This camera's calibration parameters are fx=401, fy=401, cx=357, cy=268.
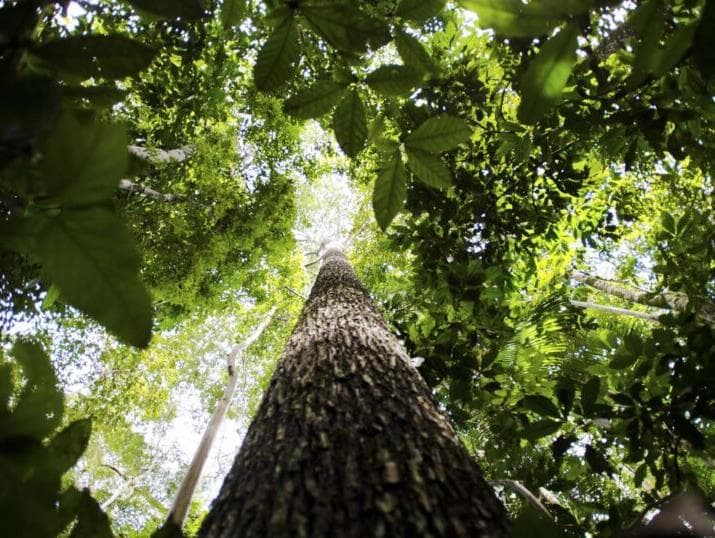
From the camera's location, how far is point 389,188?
79 cm

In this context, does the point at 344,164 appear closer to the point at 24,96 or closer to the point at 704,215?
the point at 704,215

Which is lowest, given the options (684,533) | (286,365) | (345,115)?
(684,533)

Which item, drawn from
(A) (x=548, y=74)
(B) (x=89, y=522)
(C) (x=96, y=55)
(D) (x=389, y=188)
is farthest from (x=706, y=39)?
(B) (x=89, y=522)

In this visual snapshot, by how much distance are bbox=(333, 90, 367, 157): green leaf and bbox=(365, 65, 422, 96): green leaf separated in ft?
0.18

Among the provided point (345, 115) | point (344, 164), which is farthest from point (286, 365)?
point (344, 164)

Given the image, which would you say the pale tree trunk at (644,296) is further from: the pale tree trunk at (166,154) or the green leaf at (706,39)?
the pale tree trunk at (166,154)

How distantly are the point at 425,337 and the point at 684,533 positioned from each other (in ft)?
8.35

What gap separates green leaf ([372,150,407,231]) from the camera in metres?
0.78

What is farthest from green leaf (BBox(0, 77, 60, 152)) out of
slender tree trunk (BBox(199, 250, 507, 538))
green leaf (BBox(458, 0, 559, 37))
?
slender tree trunk (BBox(199, 250, 507, 538))

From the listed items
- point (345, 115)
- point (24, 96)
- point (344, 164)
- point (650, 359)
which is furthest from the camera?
point (344, 164)

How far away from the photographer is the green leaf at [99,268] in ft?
1.03

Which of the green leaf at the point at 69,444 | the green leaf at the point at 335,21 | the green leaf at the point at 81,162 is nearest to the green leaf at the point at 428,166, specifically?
the green leaf at the point at 335,21

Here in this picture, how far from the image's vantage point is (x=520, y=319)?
383cm

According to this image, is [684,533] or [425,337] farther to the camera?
[425,337]
